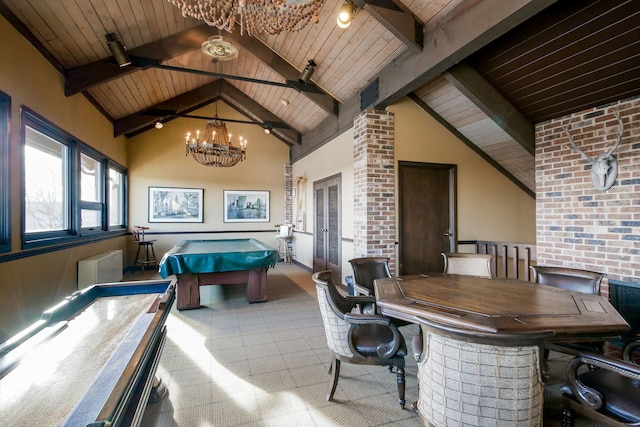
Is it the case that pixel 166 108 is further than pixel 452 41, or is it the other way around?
pixel 166 108

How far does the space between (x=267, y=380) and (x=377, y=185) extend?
2888mm

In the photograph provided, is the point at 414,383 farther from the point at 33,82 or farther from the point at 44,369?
the point at 33,82

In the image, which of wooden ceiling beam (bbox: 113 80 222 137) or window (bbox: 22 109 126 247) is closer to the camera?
window (bbox: 22 109 126 247)

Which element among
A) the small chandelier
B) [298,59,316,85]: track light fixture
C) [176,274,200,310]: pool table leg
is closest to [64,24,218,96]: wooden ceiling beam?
the small chandelier

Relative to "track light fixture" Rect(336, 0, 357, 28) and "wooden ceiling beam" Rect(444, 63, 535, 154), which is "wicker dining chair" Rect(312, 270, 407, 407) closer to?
"track light fixture" Rect(336, 0, 357, 28)

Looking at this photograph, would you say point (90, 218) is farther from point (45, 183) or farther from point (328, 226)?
point (328, 226)

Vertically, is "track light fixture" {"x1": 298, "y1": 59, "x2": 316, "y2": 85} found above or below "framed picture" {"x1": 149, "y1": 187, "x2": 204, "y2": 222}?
above

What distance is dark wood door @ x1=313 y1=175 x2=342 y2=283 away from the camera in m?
5.46

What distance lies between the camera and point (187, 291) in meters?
4.16

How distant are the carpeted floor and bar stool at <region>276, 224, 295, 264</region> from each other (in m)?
4.04

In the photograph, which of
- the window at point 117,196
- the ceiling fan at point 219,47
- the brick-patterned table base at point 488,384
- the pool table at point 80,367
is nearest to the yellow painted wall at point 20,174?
the pool table at point 80,367

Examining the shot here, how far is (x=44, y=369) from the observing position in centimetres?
119

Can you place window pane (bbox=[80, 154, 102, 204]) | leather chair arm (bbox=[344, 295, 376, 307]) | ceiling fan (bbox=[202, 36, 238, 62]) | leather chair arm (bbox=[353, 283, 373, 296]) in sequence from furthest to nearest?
window pane (bbox=[80, 154, 102, 204])
ceiling fan (bbox=[202, 36, 238, 62])
leather chair arm (bbox=[353, 283, 373, 296])
leather chair arm (bbox=[344, 295, 376, 307])

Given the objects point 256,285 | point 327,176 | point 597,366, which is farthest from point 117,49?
point 597,366
